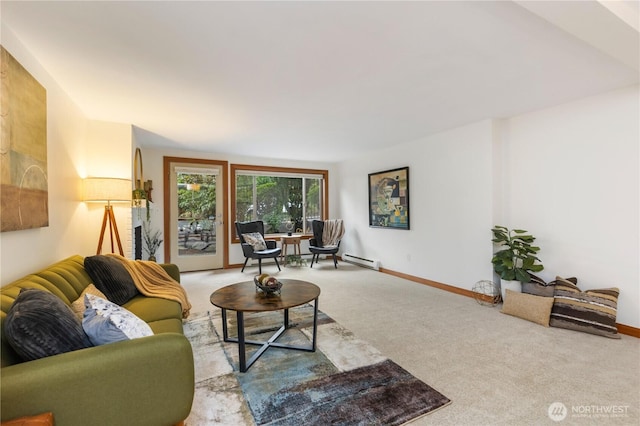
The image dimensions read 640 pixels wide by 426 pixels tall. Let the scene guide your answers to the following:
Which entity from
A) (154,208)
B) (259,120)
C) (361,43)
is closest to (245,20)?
(361,43)

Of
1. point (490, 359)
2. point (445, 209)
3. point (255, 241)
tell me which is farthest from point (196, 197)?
point (490, 359)

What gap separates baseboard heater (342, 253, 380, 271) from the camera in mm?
5473

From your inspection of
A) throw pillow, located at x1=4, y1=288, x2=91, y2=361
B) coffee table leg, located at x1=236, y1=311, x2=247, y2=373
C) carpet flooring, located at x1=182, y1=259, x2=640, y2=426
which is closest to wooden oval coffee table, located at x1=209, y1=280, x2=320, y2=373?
coffee table leg, located at x1=236, y1=311, x2=247, y2=373

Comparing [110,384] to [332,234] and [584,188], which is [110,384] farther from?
[332,234]

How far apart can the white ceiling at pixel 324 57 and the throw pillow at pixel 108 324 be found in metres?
1.62

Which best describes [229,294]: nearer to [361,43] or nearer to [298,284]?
[298,284]

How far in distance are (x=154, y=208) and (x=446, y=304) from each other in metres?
4.90

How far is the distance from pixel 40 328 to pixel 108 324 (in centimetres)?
24

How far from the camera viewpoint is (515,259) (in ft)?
11.4

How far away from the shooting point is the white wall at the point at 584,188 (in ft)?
8.75

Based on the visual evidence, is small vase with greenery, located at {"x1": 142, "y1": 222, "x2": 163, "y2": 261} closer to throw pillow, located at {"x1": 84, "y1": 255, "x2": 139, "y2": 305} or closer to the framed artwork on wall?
throw pillow, located at {"x1": 84, "y1": 255, "x2": 139, "y2": 305}

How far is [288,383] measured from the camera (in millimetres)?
1899

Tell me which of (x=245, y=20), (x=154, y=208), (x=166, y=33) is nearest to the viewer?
(x=245, y=20)

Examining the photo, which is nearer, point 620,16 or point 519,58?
point 620,16
